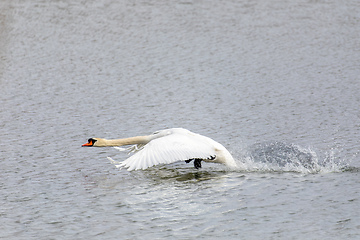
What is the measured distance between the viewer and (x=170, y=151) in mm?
10273

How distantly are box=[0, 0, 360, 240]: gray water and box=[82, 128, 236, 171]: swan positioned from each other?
0.36m

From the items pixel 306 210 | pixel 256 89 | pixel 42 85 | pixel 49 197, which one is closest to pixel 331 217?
pixel 306 210

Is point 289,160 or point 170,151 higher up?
point 170,151

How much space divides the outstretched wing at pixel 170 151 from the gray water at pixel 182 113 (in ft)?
1.53

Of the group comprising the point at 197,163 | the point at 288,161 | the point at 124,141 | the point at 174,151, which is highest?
the point at 124,141

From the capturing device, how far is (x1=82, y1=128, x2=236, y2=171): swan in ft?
33.1

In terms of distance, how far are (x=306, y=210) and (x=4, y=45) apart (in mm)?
15705

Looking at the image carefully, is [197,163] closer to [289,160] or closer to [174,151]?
[174,151]

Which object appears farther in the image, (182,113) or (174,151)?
(182,113)

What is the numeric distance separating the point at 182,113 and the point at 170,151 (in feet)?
15.1

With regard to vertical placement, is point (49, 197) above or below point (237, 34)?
below

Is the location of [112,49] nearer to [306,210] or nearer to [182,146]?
[182,146]

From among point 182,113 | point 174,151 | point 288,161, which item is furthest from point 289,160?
point 182,113

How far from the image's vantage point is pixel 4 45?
22016 mm
